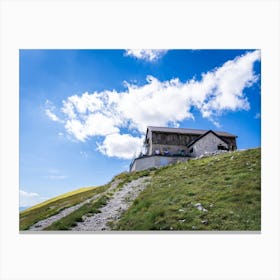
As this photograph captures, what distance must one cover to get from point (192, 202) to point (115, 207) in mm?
1508

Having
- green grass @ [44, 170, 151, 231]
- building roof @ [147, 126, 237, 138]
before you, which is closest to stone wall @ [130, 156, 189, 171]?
green grass @ [44, 170, 151, 231]

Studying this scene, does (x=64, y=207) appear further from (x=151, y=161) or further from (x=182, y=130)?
(x=182, y=130)

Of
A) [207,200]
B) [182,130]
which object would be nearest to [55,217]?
[207,200]

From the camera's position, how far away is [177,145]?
7.58 meters

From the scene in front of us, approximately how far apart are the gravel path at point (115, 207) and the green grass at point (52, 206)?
1.40 ft

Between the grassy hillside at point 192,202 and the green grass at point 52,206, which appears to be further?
the green grass at point 52,206

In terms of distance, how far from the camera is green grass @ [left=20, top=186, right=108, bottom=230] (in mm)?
6162

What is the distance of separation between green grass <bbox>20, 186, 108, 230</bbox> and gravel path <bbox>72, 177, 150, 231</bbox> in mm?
425

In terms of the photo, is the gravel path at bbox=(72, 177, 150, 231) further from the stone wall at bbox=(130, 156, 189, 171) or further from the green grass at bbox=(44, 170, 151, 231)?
the stone wall at bbox=(130, 156, 189, 171)

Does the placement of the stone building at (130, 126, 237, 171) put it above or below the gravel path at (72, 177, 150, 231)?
above

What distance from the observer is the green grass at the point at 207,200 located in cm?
570

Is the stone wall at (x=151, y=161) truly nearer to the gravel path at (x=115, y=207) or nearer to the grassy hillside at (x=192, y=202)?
the grassy hillside at (x=192, y=202)

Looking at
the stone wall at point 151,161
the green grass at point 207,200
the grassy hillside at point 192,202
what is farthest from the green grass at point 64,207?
the green grass at point 207,200
